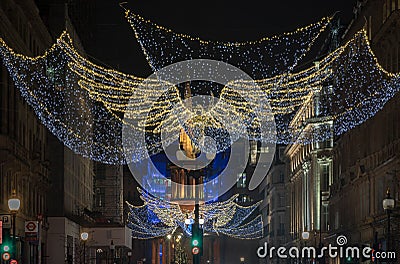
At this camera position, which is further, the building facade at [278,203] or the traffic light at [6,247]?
the building facade at [278,203]

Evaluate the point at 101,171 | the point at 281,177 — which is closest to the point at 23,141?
the point at 101,171

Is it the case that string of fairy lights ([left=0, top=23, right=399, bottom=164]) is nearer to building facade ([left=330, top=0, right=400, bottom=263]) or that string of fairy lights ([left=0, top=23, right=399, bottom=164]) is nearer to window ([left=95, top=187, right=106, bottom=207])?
building facade ([left=330, top=0, right=400, bottom=263])

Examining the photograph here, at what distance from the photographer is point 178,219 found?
9394 centimetres

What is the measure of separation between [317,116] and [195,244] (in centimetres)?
5679

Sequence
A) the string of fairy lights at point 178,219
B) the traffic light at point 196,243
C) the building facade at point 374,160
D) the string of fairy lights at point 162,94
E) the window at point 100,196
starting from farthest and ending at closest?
the window at point 100,196
the string of fairy lights at point 178,219
the building facade at point 374,160
the string of fairy lights at point 162,94
the traffic light at point 196,243

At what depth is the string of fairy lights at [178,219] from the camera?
102 meters

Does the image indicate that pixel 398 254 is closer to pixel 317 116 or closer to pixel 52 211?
pixel 52 211

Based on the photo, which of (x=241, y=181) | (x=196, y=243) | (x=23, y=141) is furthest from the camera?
(x=241, y=181)

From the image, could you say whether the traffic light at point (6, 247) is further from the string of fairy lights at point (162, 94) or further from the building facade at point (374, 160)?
the building facade at point (374, 160)

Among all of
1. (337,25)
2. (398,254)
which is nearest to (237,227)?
(337,25)

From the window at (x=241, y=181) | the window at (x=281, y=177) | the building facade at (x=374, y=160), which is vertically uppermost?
the window at (x=241, y=181)

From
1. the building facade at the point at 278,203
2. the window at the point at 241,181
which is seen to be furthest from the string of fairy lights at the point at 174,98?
the window at the point at 241,181

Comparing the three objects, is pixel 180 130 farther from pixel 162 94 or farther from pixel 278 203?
pixel 278 203

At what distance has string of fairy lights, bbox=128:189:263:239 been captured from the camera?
102438 mm
